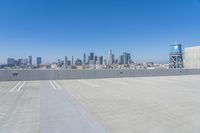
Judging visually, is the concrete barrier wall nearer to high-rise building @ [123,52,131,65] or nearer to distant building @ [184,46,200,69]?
distant building @ [184,46,200,69]

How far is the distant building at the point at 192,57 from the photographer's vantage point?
2655 cm

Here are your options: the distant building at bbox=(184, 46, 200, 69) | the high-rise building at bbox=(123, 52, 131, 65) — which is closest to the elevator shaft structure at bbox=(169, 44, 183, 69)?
the distant building at bbox=(184, 46, 200, 69)

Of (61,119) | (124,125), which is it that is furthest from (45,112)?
(124,125)

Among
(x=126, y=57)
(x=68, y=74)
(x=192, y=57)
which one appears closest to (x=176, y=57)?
(x=192, y=57)

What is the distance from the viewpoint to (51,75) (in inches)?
615

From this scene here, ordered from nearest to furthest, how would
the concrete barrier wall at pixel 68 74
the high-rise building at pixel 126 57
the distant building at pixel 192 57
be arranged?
the concrete barrier wall at pixel 68 74 → the distant building at pixel 192 57 → the high-rise building at pixel 126 57

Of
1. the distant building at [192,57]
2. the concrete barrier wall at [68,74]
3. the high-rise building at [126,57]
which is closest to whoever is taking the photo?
the concrete barrier wall at [68,74]

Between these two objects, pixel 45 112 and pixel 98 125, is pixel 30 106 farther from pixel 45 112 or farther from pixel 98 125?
pixel 98 125

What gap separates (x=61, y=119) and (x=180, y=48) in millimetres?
26571

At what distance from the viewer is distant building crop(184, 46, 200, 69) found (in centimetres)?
2655

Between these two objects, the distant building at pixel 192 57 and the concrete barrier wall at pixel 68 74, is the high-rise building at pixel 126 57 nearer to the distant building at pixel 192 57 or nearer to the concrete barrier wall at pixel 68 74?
the distant building at pixel 192 57

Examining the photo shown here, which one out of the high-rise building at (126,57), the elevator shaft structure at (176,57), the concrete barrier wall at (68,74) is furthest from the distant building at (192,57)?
the concrete barrier wall at (68,74)

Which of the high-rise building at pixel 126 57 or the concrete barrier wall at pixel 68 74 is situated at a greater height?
the high-rise building at pixel 126 57

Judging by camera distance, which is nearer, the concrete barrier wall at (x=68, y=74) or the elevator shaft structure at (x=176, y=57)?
the concrete barrier wall at (x=68, y=74)
